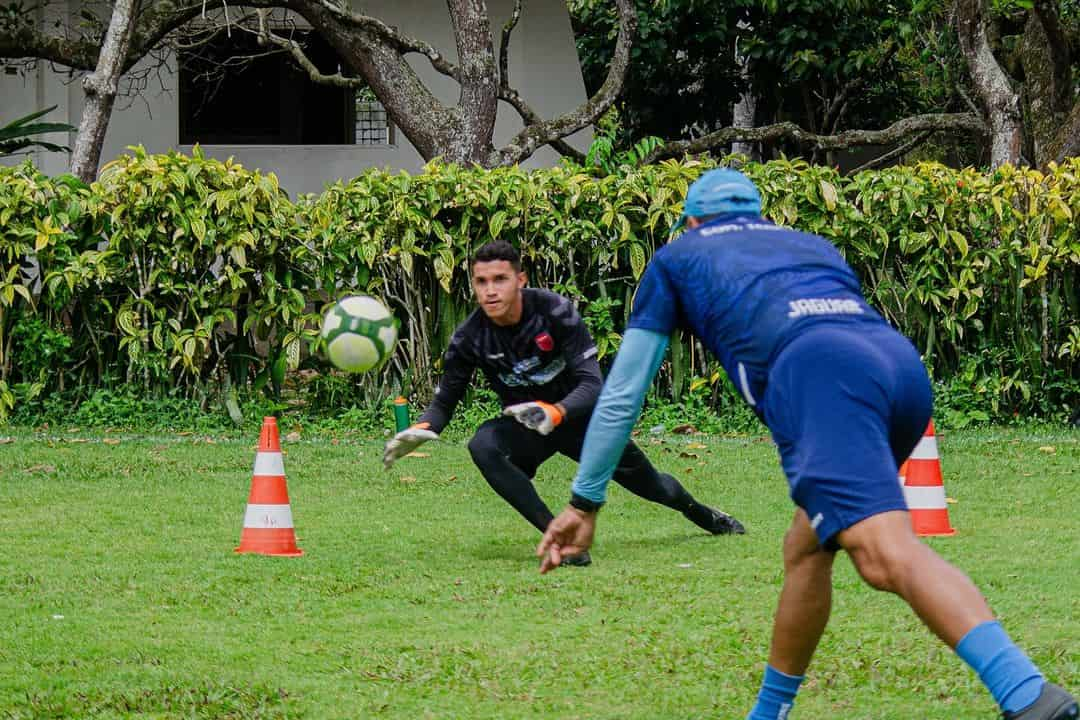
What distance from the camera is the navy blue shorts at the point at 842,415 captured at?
Result: 3543 mm

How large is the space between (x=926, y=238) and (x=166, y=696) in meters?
8.42

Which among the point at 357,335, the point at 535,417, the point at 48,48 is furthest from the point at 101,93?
the point at 535,417

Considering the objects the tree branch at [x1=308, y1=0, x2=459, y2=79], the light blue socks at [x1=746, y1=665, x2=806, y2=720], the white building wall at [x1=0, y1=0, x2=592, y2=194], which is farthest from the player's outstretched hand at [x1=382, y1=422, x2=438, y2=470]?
the white building wall at [x1=0, y1=0, x2=592, y2=194]

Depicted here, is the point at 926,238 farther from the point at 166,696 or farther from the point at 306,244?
the point at 166,696

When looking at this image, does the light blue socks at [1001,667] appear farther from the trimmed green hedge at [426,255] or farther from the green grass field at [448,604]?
the trimmed green hedge at [426,255]

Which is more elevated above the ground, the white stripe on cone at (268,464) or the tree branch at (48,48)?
the tree branch at (48,48)

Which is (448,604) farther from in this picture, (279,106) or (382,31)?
(279,106)

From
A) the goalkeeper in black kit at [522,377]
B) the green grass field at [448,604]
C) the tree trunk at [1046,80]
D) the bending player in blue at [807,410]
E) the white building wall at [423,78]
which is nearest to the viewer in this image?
the bending player in blue at [807,410]

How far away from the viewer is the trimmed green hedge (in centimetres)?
1159

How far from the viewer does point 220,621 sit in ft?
18.9

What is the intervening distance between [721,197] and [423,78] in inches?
594

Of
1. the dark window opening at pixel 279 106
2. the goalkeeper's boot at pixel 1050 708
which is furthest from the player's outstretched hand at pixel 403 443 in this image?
the dark window opening at pixel 279 106

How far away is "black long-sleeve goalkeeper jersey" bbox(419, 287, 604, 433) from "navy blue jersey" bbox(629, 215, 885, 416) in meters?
2.83

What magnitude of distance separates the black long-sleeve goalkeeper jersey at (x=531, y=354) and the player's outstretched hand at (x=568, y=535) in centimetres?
283
